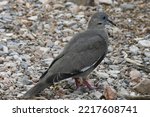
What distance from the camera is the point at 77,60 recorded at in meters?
7.89

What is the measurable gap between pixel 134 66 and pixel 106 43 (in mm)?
787

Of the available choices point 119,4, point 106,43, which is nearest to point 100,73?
point 106,43

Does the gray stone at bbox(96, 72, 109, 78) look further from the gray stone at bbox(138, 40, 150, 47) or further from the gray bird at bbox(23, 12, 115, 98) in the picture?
the gray stone at bbox(138, 40, 150, 47)

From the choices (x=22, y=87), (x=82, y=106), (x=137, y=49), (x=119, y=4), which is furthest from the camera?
(x=119, y=4)

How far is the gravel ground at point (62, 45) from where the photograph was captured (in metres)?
8.15

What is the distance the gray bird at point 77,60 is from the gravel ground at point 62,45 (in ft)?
0.76

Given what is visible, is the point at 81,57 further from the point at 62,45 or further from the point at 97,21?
the point at 62,45

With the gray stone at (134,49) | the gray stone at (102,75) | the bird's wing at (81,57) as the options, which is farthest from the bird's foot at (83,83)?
the gray stone at (134,49)

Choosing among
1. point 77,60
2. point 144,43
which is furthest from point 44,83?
point 144,43

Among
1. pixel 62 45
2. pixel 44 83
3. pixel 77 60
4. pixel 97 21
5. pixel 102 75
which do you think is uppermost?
pixel 97 21

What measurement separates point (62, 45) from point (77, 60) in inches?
71.5

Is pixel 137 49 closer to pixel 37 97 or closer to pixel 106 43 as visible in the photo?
pixel 106 43

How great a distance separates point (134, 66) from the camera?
8914mm

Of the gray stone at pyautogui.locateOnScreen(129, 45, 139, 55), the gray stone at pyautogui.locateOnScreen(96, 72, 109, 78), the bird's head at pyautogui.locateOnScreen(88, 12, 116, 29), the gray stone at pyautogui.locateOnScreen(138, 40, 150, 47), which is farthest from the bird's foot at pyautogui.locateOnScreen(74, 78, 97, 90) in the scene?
the gray stone at pyautogui.locateOnScreen(138, 40, 150, 47)
